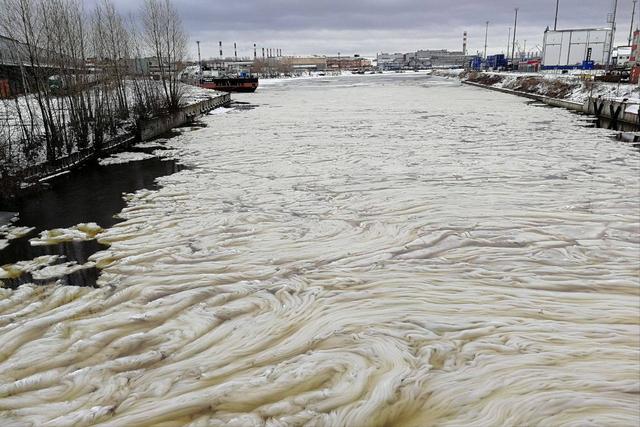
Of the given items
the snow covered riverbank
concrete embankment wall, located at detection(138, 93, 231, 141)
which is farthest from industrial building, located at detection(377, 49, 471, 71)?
concrete embankment wall, located at detection(138, 93, 231, 141)

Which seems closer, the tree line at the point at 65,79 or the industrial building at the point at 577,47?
the tree line at the point at 65,79

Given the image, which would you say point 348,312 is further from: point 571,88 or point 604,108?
point 571,88

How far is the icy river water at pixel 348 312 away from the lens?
3352 mm

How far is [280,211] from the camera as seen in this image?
7.61 meters

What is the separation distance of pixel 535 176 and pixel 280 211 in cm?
521

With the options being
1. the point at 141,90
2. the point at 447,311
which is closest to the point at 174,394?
the point at 447,311

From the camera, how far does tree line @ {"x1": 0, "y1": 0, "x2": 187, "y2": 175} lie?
34.2ft

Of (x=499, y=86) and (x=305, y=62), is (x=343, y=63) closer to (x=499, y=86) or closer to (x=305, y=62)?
(x=305, y=62)

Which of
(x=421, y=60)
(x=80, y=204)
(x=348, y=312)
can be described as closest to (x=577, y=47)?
(x=80, y=204)

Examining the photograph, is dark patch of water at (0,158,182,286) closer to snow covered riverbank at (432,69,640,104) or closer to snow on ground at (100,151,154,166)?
snow on ground at (100,151,154,166)

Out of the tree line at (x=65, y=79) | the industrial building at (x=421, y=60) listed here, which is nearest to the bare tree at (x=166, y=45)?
the tree line at (x=65, y=79)

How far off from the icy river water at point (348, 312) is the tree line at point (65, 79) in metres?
4.33

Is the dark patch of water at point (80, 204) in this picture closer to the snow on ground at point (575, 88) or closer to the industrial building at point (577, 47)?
the snow on ground at point (575, 88)

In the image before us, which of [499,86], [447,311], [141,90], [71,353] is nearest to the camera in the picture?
[71,353]
